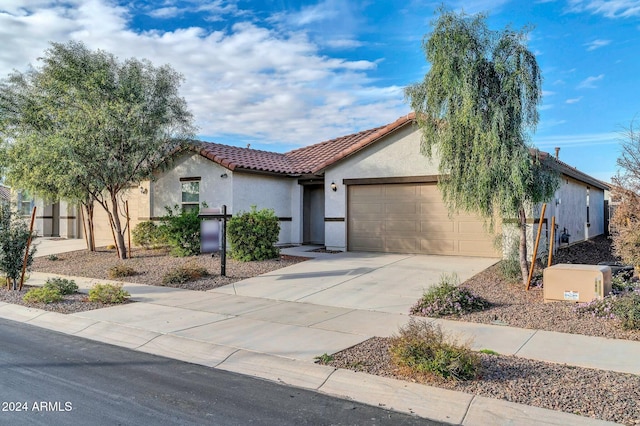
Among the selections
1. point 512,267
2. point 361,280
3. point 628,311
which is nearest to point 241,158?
point 361,280

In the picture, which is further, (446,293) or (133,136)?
(133,136)

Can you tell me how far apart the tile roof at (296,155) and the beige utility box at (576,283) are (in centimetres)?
770

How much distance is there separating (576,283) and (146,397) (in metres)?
7.60

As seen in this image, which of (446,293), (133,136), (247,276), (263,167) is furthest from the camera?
(263,167)

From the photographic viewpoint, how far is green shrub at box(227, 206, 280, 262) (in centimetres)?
1478

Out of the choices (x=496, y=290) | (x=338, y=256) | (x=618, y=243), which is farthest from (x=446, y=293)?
(x=338, y=256)

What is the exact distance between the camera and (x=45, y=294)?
10.1 metres

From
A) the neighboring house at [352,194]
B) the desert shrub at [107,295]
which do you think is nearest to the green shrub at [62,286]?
the desert shrub at [107,295]

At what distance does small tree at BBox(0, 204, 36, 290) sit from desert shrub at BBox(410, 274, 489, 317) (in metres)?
9.46

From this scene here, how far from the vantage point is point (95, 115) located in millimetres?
15156

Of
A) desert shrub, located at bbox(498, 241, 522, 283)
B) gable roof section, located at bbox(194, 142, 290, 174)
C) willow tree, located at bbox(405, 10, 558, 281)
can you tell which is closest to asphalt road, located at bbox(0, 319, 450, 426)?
willow tree, located at bbox(405, 10, 558, 281)

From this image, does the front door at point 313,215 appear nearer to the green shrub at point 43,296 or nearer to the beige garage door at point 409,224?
the beige garage door at point 409,224

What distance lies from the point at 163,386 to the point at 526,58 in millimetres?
9287

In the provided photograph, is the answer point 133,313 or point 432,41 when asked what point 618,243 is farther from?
point 133,313
